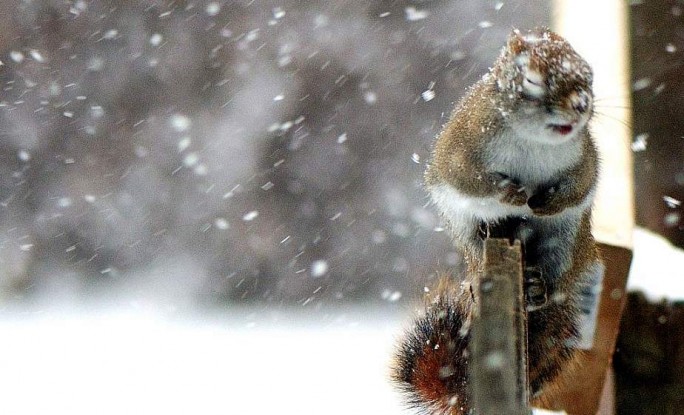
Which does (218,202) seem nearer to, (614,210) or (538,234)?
(614,210)

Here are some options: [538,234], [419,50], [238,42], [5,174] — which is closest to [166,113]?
[238,42]

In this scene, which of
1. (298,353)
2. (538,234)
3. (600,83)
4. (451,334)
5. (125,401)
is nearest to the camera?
(451,334)

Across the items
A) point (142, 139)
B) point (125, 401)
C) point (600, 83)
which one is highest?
point (600, 83)

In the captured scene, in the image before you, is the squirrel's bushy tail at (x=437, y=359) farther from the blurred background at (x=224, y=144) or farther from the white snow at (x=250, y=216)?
the white snow at (x=250, y=216)

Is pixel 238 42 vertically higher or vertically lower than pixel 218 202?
higher

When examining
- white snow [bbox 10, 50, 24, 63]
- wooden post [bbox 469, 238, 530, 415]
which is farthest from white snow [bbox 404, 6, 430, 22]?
wooden post [bbox 469, 238, 530, 415]

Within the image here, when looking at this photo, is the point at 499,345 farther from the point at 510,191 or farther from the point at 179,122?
the point at 179,122

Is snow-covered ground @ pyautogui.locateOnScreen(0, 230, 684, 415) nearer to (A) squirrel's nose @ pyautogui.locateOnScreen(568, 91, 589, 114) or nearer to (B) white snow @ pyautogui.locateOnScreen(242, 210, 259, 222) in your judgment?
(B) white snow @ pyautogui.locateOnScreen(242, 210, 259, 222)

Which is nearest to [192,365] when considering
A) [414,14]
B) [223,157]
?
[223,157]
